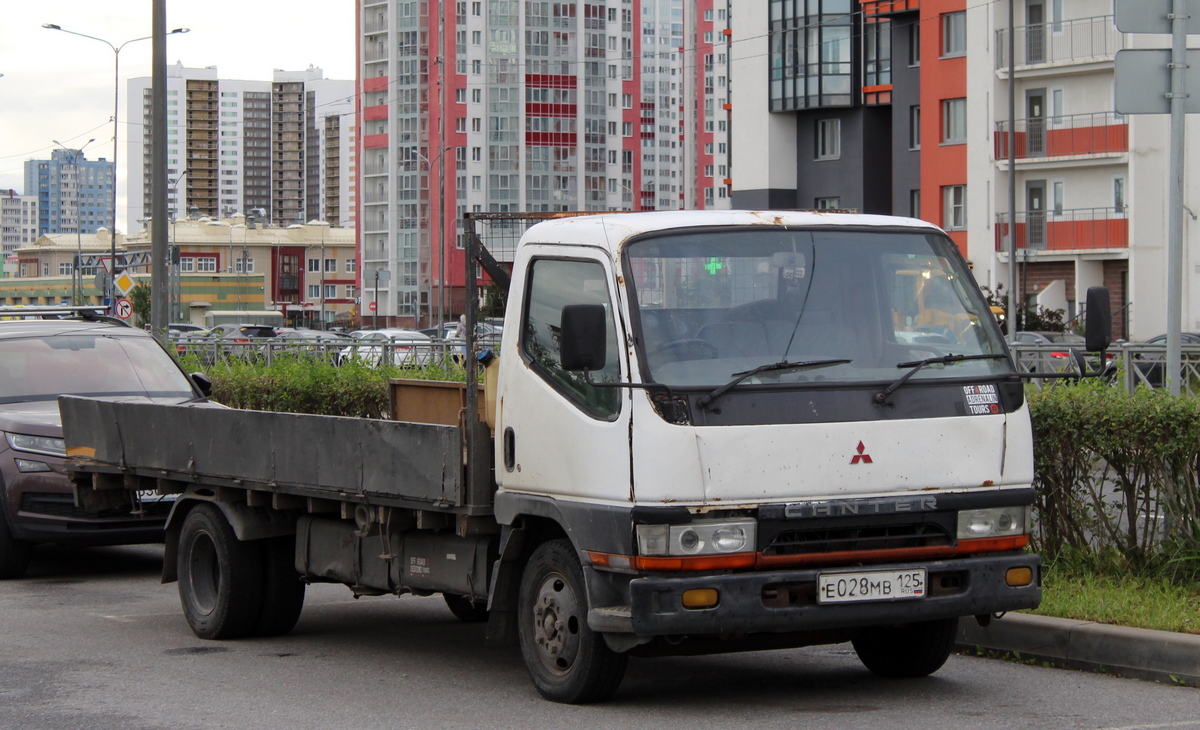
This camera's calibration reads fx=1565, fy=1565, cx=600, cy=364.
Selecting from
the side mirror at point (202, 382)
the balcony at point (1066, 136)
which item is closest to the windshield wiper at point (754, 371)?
the side mirror at point (202, 382)

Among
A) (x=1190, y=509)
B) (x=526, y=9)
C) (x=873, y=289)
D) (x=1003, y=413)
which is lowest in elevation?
(x=1190, y=509)

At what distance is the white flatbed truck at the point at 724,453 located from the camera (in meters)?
6.13

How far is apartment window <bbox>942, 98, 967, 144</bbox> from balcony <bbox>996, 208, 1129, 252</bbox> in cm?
443

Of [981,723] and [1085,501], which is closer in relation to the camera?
[981,723]

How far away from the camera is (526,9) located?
117 m

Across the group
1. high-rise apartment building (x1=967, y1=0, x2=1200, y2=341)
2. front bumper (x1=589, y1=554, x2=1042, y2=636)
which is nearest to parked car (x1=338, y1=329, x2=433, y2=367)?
front bumper (x1=589, y1=554, x2=1042, y2=636)

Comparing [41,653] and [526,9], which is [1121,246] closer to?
[41,653]

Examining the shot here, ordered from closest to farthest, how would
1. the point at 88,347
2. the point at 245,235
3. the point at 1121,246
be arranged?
the point at 88,347 → the point at 1121,246 → the point at 245,235

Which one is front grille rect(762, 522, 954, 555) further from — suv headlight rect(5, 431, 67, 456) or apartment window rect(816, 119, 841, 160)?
apartment window rect(816, 119, 841, 160)

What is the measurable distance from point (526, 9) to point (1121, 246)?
75.1 m

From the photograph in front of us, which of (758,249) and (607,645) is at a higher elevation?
(758,249)

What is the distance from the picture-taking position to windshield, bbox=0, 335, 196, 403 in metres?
12.3

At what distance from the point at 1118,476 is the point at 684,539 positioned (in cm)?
348

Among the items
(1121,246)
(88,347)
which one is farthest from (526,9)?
(88,347)
